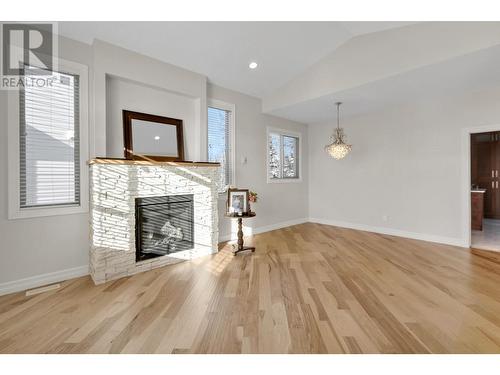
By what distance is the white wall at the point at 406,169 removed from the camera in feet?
13.9

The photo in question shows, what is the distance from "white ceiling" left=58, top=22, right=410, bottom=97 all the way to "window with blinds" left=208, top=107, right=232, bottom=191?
1.91 feet

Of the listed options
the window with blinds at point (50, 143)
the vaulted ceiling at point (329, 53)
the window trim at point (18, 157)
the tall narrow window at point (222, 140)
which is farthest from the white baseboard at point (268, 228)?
the vaulted ceiling at point (329, 53)

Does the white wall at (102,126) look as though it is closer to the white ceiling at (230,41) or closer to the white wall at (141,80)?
the white wall at (141,80)

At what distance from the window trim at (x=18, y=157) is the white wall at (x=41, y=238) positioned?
5cm

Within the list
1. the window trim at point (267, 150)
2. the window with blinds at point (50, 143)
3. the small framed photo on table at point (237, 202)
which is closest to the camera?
the window with blinds at point (50, 143)

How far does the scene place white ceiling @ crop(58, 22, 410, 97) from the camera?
118 inches

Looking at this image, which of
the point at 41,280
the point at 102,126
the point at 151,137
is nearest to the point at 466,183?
the point at 151,137

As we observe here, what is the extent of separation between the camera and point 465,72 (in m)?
3.37

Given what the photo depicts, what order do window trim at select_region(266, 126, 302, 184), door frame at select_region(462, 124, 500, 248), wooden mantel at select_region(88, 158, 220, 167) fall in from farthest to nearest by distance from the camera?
window trim at select_region(266, 126, 302, 184) < door frame at select_region(462, 124, 500, 248) < wooden mantel at select_region(88, 158, 220, 167)

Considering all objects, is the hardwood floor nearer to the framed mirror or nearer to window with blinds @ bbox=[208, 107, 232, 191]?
the framed mirror

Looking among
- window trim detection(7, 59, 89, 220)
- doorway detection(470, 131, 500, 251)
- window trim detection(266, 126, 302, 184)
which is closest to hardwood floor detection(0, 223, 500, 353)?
window trim detection(7, 59, 89, 220)

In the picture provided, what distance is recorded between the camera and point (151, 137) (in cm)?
362

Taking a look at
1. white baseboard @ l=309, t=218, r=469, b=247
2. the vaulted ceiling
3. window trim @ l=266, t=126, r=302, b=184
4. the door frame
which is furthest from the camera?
window trim @ l=266, t=126, r=302, b=184
